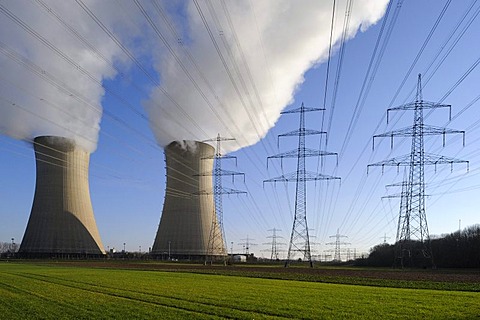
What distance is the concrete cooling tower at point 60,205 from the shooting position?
3950cm

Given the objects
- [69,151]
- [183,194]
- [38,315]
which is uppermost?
[69,151]

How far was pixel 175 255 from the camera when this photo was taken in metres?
48.5

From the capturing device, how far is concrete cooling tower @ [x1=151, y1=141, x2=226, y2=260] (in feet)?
135

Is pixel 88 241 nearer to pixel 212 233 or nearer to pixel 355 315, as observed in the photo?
pixel 212 233

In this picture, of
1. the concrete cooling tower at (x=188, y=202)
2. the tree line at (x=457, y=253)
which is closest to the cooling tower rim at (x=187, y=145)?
the concrete cooling tower at (x=188, y=202)

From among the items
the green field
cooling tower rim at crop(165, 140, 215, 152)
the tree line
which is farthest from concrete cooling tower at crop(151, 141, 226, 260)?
the green field

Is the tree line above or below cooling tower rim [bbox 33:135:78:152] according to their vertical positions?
below

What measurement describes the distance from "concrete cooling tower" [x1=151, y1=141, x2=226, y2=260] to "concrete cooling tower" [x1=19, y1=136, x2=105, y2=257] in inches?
276

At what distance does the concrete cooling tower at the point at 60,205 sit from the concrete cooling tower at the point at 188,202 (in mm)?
7011

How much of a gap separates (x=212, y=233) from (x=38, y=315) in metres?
35.3

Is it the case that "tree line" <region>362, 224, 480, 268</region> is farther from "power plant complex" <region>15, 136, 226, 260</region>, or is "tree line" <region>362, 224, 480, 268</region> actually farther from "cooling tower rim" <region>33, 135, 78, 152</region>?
"cooling tower rim" <region>33, 135, 78, 152</region>

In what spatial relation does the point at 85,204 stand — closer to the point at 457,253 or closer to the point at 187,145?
the point at 187,145

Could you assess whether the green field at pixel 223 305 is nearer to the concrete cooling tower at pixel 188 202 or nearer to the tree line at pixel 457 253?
the concrete cooling tower at pixel 188 202

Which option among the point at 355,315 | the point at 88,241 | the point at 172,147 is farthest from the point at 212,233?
the point at 355,315
